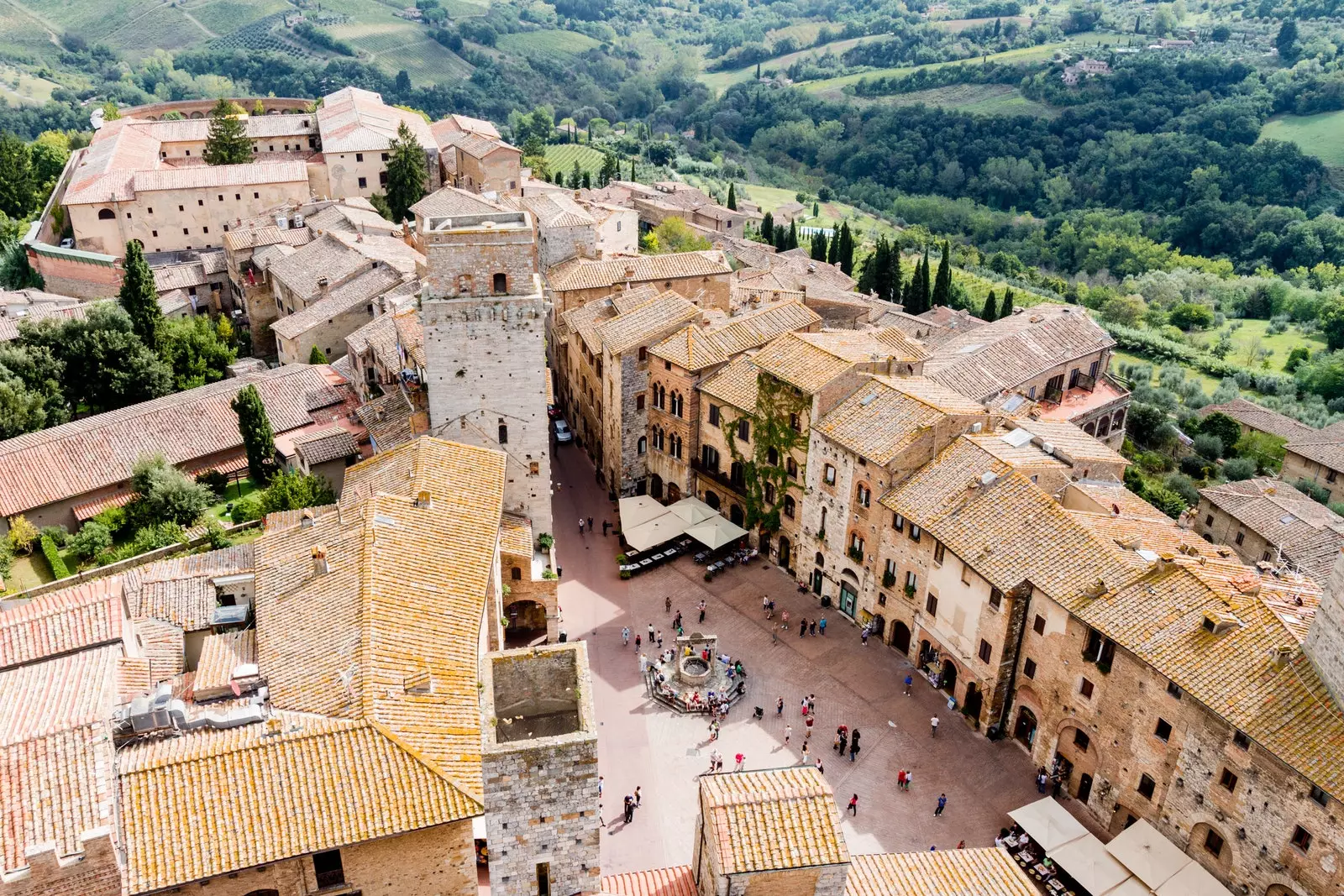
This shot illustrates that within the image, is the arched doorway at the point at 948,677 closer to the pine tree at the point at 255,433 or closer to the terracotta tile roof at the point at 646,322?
the terracotta tile roof at the point at 646,322

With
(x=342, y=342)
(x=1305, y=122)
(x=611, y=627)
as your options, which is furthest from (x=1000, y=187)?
(x=611, y=627)

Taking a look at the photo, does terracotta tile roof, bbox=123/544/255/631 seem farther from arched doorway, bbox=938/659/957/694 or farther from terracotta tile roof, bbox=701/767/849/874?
arched doorway, bbox=938/659/957/694

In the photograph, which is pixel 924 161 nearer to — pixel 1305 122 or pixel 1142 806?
pixel 1305 122

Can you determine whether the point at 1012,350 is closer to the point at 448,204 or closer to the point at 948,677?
the point at 948,677

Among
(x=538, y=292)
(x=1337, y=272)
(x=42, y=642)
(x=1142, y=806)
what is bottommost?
(x=1337, y=272)

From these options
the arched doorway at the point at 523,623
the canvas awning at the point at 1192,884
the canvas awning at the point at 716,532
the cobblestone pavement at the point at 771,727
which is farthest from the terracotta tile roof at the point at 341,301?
the canvas awning at the point at 1192,884

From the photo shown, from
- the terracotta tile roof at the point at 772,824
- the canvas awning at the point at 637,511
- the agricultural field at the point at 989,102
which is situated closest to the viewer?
the terracotta tile roof at the point at 772,824

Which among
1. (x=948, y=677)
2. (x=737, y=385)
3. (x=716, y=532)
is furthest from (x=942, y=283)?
(x=948, y=677)
